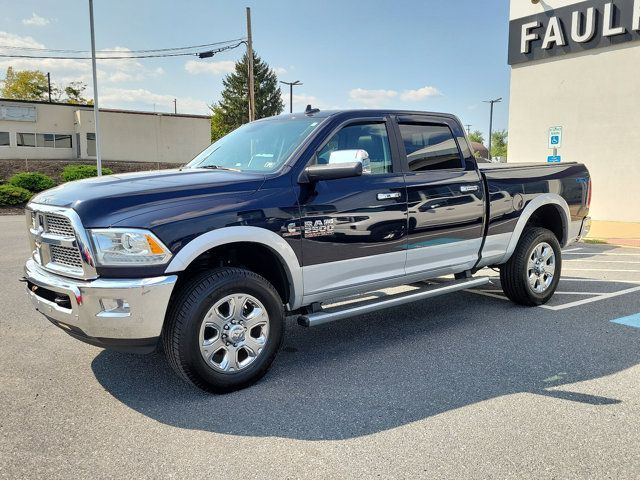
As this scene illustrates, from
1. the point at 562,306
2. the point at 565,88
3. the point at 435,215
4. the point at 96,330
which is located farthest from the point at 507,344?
the point at 565,88

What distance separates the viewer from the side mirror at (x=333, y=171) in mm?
3953

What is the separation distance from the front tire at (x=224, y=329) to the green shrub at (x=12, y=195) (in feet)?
69.5

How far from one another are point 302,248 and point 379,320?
1955mm

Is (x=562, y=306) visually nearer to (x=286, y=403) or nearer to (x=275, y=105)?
(x=286, y=403)

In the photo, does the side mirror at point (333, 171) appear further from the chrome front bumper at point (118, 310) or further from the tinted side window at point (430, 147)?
the chrome front bumper at point (118, 310)

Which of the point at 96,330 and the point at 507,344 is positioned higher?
the point at 96,330

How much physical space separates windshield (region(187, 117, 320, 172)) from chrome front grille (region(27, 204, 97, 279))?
1.45 m

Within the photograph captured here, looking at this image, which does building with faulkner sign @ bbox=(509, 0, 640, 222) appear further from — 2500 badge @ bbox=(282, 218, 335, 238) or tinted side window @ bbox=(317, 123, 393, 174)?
2500 badge @ bbox=(282, 218, 335, 238)

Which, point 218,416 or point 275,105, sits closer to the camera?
point 218,416

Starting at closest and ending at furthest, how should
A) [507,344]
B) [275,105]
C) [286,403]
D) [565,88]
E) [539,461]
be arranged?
[539,461] < [286,403] < [507,344] < [565,88] < [275,105]

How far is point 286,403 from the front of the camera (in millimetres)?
3691

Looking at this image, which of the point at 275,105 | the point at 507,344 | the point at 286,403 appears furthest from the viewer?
the point at 275,105

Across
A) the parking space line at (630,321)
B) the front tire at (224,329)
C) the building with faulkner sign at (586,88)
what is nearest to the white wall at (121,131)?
the building with faulkner sign at (586,88)

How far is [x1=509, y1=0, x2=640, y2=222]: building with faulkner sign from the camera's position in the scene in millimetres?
14875
